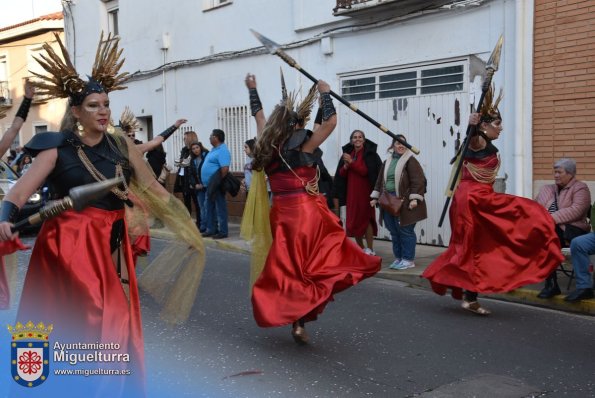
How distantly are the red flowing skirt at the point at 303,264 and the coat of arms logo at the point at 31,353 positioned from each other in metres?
1.95

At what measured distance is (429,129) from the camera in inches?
411

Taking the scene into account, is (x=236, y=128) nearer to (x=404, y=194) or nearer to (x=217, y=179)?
(x=217, y=179)

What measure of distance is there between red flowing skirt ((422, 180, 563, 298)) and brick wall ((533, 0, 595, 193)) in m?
2.39

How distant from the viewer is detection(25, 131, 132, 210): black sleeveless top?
3.82 meters

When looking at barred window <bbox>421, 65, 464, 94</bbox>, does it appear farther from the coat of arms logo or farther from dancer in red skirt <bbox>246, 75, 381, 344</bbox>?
the coat of arms logo

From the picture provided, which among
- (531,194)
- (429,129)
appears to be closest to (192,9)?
(429,129)

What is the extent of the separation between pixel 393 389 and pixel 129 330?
6.13 ft

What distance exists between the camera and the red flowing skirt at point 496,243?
21.2 ft

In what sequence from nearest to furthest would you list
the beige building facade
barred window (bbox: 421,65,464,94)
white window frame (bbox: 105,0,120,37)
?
barred window (bbox: 421,65,464,94) → white window frame (bbox: 105,0,120,37) → the beige building facade

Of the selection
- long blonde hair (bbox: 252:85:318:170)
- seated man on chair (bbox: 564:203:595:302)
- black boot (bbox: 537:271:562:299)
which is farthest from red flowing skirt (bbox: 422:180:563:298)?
long blonde hair (bbox: 252:85:318:170)

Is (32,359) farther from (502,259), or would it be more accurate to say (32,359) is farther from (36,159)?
(502,259)

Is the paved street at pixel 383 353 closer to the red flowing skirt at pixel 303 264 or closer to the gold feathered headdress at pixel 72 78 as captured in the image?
the red flowing skirt at pixel 303 264

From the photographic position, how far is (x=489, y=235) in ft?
21.7

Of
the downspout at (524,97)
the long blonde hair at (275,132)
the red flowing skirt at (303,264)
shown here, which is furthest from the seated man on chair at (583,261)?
the long blonde hair at (275,132)
